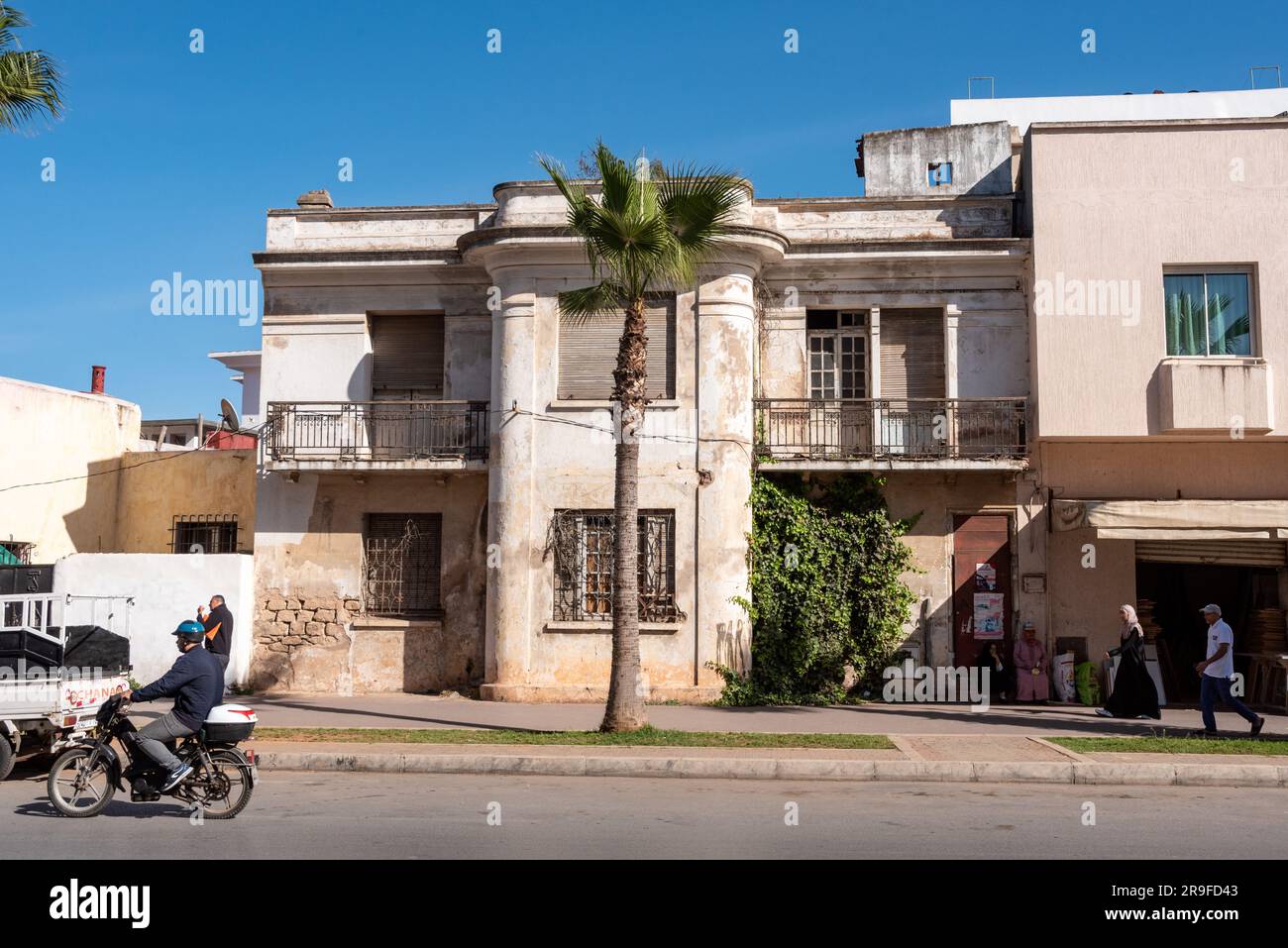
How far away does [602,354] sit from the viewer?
1872 cm

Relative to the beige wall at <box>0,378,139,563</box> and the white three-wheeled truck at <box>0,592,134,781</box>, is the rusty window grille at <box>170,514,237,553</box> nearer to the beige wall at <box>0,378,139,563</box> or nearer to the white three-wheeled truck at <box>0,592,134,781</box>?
the beige wall at <box>0,378,139,563</box>

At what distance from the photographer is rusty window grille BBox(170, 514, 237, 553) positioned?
22797 millimetres

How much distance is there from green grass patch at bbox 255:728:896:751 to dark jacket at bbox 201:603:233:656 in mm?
1520

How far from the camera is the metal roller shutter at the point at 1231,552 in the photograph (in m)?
18.0

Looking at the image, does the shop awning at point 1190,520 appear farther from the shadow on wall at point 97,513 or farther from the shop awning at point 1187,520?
the shadow on wall at point 97,513

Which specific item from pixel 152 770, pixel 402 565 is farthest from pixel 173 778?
pixel 402 565

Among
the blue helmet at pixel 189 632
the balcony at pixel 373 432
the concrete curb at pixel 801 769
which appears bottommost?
the concrete curb at pixel 801 769

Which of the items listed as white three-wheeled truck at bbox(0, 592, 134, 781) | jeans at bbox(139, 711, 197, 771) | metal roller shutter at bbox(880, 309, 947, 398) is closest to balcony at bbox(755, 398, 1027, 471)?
metal roller shutter at bbox(880, 309, 947, 398)

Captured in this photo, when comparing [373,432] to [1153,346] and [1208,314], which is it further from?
[1208,314]

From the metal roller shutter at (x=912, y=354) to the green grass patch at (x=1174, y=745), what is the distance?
690cm

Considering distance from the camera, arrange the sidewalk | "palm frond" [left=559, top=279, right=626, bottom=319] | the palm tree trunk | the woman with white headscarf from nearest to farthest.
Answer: the sidewalk, the palm tree trunk, "palm frond" [left=559, top=279, right=626, bottom=319], the woman with white headscarf

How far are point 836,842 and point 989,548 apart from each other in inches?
438

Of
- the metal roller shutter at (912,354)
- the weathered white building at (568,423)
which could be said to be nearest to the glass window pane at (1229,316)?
the weathered white building at (568,423)

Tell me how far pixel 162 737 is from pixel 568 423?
10062mm
